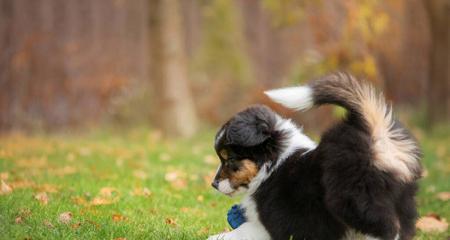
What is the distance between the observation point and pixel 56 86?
14891mm

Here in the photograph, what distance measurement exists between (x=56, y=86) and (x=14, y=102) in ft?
3.64

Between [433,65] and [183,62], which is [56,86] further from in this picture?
[433,65]

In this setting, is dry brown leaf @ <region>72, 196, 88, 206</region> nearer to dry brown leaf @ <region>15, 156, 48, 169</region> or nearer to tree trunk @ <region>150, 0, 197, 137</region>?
dry brown leaf @ <region>15, 156, 48, 169</region>

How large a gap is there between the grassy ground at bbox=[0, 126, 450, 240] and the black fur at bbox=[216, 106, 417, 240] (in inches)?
37.1

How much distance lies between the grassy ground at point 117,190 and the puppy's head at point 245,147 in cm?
68

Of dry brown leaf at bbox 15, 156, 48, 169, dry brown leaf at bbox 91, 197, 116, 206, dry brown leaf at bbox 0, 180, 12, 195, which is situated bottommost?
dry brown leaf at bbox 15, 156, 48, 169

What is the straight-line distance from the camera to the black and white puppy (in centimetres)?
405

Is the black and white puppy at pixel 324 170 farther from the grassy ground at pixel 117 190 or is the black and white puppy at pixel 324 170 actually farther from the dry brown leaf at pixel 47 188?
the dry brown leaf at pixel 47 188

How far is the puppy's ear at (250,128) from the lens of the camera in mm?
4551

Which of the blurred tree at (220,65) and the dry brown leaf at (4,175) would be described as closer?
the dry brown leaf at (4,175)

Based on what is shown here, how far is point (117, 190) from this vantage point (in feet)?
22.3

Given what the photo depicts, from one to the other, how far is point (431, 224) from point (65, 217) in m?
3.40

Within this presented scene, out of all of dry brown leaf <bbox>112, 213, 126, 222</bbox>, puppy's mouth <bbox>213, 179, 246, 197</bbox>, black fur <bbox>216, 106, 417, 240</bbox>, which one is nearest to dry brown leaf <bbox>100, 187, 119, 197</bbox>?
dry brown leaf <bbox>112, 213, 126, 222</bbox>

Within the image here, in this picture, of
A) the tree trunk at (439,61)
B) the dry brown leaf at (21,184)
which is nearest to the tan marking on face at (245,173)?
the dry brown leaf at (21,184)
